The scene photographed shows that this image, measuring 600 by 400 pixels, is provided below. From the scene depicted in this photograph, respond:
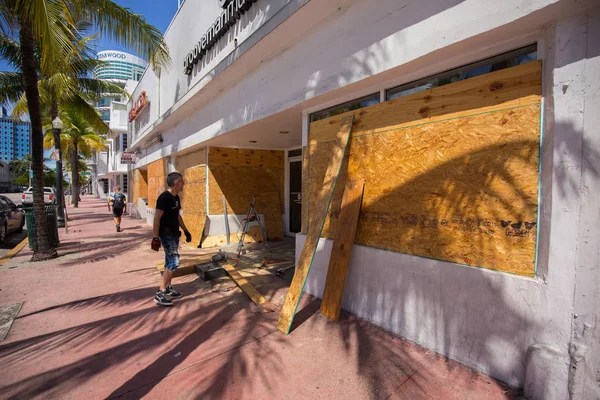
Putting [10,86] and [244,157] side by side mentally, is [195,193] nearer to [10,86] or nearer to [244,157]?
[244,157]

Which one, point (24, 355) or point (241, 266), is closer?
point (24, 355)

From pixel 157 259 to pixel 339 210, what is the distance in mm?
5432

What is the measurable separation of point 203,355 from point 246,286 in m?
1.95

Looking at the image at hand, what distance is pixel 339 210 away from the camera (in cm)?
434

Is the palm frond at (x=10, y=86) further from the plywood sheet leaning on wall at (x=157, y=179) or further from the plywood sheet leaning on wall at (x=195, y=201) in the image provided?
the plywood sheet leaning on wall at (x=195, y=201)

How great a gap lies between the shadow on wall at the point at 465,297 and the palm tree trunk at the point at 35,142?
7.98 m

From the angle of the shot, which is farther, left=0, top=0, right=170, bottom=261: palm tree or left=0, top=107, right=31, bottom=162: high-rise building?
left=0, top=107, right=31, bottom=162: high-rise building

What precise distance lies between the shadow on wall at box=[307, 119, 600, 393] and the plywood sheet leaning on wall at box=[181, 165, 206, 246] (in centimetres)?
651

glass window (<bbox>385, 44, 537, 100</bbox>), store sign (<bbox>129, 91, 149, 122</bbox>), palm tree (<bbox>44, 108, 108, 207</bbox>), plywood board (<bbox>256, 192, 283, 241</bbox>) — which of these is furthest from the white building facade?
palm tree (<bbox>44, 108, 108, 207</bbox>)

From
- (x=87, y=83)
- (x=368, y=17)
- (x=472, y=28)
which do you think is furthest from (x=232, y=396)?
(x=87, y=83)

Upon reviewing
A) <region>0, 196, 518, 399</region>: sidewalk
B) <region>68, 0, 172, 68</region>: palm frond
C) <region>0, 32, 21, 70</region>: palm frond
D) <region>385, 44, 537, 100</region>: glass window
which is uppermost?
<region>0, 32, 21, 70</region>: palm frond

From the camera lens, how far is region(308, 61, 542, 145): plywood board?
2.62 m

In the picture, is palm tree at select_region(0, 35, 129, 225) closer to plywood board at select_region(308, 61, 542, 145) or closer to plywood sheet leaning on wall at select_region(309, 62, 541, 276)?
plywood board at select_region(308, 61, 542, 145)

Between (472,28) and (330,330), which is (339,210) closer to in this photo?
(330,330)
